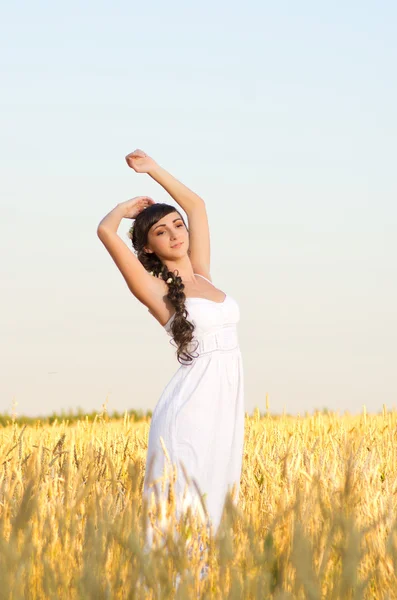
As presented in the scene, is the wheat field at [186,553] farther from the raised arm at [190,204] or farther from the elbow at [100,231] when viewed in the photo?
the raised arm at [190,204]

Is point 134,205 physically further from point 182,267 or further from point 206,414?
point 206,414

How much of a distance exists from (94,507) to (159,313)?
2.16 meters

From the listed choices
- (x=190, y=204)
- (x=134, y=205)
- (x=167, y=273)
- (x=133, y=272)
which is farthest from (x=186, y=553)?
(x=190, y=204)

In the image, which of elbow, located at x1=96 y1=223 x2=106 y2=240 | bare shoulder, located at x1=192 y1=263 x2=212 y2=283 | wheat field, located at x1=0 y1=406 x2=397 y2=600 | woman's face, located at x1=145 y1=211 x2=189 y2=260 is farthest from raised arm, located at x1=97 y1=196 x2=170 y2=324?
wheat field, located at x1=0 y1=406 x2=397 y2=600

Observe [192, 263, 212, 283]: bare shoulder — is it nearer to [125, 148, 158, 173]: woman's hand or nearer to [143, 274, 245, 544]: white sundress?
[143, 274, 245, 544]: white sundress

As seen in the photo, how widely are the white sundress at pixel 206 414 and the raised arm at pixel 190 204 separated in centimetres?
47

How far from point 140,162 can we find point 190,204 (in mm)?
386

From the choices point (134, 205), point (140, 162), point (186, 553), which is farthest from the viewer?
point (140, 162)

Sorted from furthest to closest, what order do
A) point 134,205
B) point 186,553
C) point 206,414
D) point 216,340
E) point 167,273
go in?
point 134,205 < point 167,273 < point 216,340 < point 206,414 < point 186,553

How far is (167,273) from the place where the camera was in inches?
189

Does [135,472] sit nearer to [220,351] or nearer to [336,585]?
[336,585]

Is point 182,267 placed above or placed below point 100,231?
below

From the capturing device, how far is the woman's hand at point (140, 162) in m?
5.17

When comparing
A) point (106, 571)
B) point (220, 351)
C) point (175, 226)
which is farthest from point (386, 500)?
point (106, 571)
